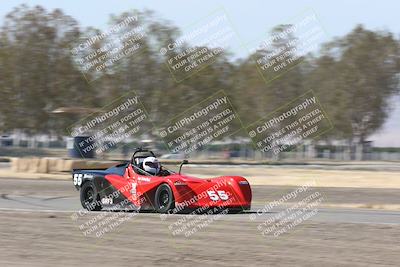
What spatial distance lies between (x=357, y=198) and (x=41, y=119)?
55084 millimetres

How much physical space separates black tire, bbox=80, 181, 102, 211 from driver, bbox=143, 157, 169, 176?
1.36m

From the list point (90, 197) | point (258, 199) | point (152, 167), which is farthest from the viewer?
point (258, 199)

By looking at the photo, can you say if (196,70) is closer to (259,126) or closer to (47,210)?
(259,126)

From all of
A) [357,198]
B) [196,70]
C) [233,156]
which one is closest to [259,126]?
[196,70]

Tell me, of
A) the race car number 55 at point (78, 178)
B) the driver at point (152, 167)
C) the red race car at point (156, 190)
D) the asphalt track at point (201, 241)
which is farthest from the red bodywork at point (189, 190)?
the race car number 55 at point (78, 178)

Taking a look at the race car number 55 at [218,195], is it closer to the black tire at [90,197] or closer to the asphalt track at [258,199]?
the asphalt track at [258,199]

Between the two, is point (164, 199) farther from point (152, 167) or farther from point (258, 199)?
point (258, 199)

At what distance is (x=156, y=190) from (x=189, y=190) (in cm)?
74

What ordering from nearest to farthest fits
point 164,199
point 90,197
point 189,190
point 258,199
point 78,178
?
point 189,190 < point 164,199 < point 90,197 < point 78,178 < point 258,199

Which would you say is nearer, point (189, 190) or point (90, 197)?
point (189, 190)

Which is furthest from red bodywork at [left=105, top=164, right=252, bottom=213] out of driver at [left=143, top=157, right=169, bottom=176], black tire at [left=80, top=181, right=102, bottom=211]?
black tire at [left=80, top=181, right=102, bottom=211]

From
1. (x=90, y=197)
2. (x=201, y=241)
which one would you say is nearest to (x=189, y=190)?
(x=90, y=197)

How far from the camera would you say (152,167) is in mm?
15414

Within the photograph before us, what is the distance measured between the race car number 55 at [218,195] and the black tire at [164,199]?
29.3 inches
